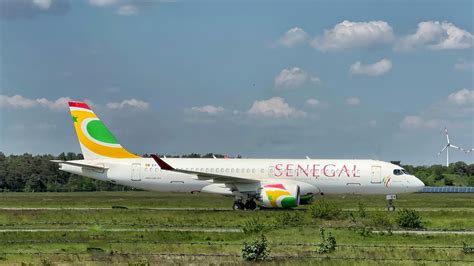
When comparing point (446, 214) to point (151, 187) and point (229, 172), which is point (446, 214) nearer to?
point (229, 172)

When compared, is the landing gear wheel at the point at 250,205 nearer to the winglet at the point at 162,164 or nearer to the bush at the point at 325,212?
the winglet at the point at 162,164

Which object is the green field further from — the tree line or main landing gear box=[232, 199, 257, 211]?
the tree line

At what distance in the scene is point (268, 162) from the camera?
50.2m

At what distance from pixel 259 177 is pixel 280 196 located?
15.4ft

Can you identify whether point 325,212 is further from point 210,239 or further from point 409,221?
point 210,239

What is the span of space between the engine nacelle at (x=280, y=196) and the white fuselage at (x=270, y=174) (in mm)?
2162

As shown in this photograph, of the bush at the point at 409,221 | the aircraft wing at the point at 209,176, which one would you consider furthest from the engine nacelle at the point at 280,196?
the bush at the point at 409,221

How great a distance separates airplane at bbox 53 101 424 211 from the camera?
1842 inches

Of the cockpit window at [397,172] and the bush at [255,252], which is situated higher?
the cockpit window at [397,172]

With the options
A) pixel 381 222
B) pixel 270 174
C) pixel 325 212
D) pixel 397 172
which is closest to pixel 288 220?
pixel 325 212

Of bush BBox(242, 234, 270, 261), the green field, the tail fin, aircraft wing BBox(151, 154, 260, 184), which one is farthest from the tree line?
bush BBox(242, 234, 270, 261)

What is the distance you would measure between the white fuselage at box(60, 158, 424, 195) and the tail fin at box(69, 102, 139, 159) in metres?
1.08

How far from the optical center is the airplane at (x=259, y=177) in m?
46.8

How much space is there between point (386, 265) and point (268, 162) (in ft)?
97.2
